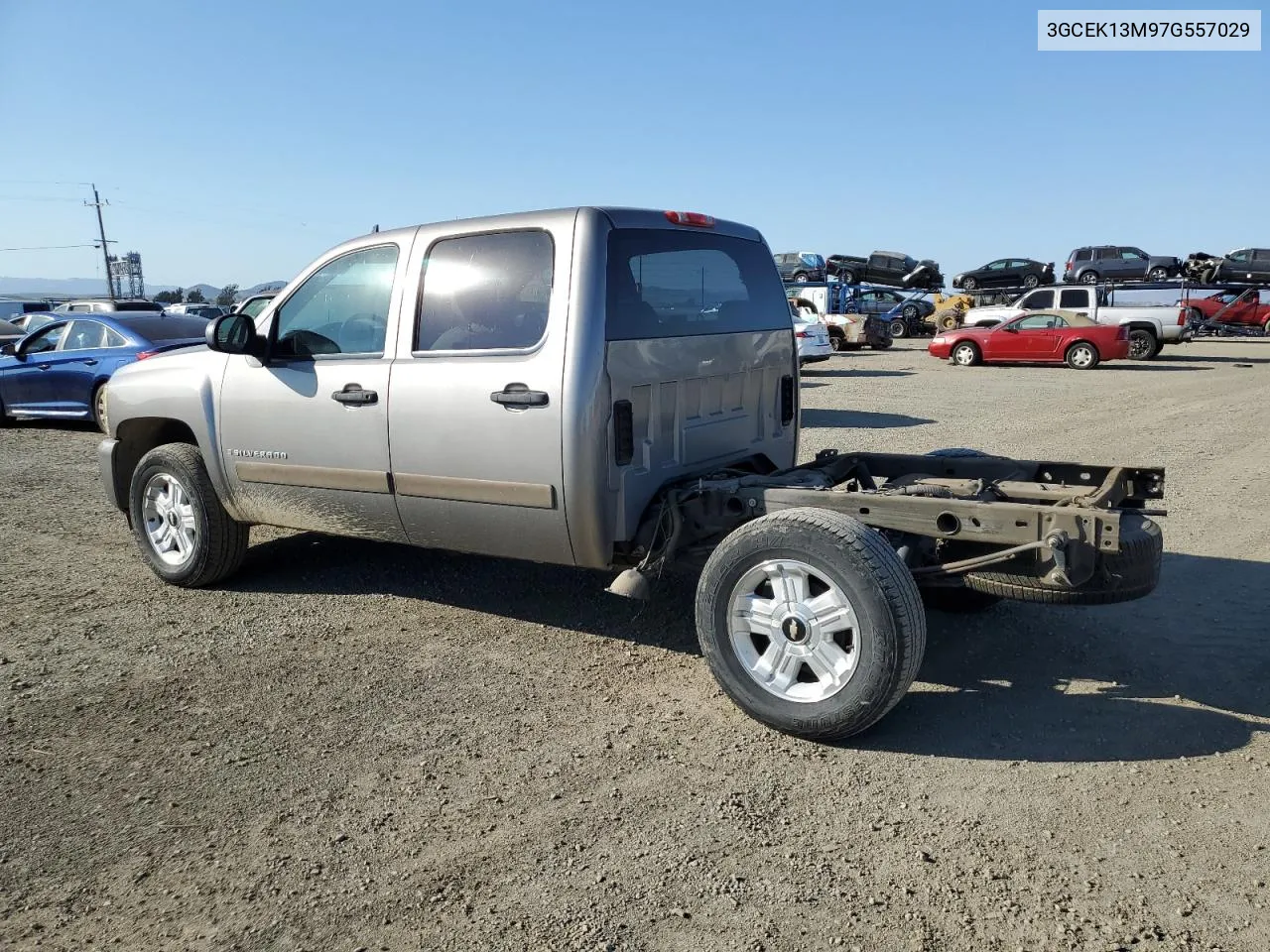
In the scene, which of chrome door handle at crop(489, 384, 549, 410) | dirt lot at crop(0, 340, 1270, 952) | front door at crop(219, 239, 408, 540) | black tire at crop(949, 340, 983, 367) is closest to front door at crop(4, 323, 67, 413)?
dirt lot at crop(0, 340, 1270, 952)

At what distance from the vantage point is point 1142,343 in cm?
2572

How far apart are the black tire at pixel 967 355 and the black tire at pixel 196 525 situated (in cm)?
2128

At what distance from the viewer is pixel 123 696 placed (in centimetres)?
435

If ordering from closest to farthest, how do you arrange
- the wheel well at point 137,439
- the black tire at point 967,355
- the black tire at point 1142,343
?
the wheel well at point 137,439
the black tire at point 967,355
the black tire at point 1142,343

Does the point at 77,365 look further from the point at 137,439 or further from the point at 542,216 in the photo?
the point at 542,216

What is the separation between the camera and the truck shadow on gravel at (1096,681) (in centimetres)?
382

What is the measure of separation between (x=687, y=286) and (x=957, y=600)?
2085 millimetres

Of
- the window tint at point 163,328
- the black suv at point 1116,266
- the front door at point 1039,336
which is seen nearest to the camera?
the window tint at point 163,328

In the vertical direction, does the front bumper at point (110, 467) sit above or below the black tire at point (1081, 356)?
above

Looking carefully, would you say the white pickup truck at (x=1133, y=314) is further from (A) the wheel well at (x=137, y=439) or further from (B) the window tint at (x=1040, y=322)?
(A) the wheel well at (x=137, y=439)

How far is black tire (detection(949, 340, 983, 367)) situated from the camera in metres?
24.3

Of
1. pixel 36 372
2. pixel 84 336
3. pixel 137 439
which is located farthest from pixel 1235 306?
pixel 137 439

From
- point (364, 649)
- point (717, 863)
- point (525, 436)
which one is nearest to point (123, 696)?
point (364, 649)

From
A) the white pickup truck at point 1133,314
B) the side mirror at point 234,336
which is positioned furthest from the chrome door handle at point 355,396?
the white pickup truck at point 1133,314
